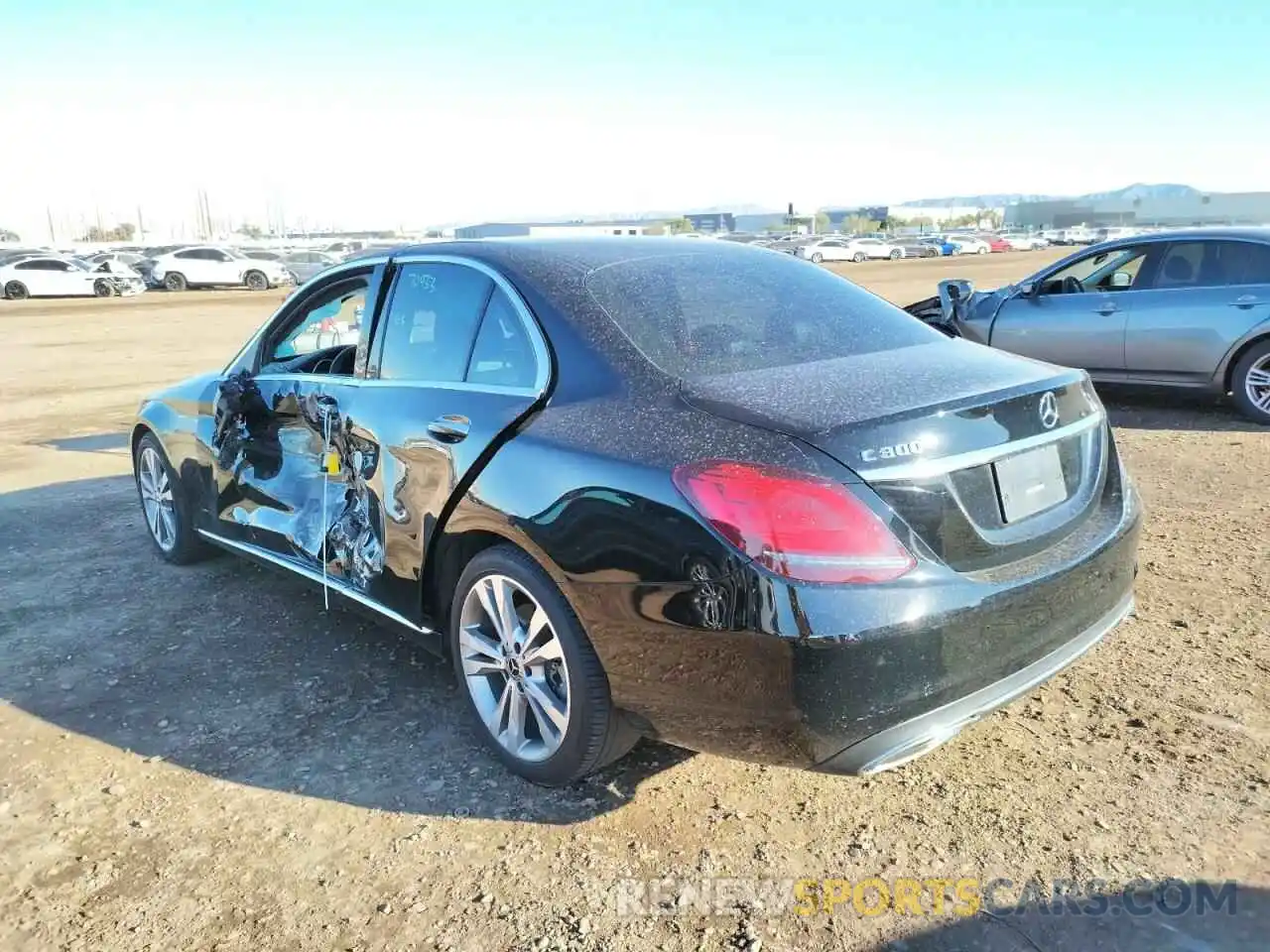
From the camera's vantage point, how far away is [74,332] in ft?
68.9

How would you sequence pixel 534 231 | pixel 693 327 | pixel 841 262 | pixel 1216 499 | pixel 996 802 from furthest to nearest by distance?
1. pixel 841 262
2. pixel 1216 499
3. pixel 534 231
4. pixel 693 327
5. pixel 996 802

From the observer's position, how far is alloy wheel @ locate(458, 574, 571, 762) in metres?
3.01

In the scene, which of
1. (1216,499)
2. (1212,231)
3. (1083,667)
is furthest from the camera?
(1212,231)

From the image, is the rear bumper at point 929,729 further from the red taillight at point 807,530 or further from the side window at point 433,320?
the side window at point 433,320

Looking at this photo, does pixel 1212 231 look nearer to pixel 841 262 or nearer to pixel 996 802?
pixel 996 802

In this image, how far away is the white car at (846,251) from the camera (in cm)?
5859

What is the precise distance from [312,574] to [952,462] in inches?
109

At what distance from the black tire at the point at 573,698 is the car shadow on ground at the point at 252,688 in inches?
5.3

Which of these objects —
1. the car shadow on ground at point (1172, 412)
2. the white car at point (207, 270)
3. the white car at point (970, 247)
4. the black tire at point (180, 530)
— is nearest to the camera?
the black tire at point (180, 530)

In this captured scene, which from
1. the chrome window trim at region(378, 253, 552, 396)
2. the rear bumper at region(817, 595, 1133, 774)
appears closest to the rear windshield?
the chrome window trim at region(378, 253, 552, 396)

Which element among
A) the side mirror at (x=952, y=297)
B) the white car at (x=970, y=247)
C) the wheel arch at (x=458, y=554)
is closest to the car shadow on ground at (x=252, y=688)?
the wheel arch at (x=458, y=554)

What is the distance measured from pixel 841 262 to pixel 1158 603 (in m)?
54.8

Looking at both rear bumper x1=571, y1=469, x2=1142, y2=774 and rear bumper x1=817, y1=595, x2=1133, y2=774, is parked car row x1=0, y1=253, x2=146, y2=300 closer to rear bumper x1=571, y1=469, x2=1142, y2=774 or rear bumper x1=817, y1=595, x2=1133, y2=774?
rear bumper x1=571, y1=469, x2=1142, y2=774

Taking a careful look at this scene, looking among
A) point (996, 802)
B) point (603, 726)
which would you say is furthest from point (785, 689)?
point (996, 802)
